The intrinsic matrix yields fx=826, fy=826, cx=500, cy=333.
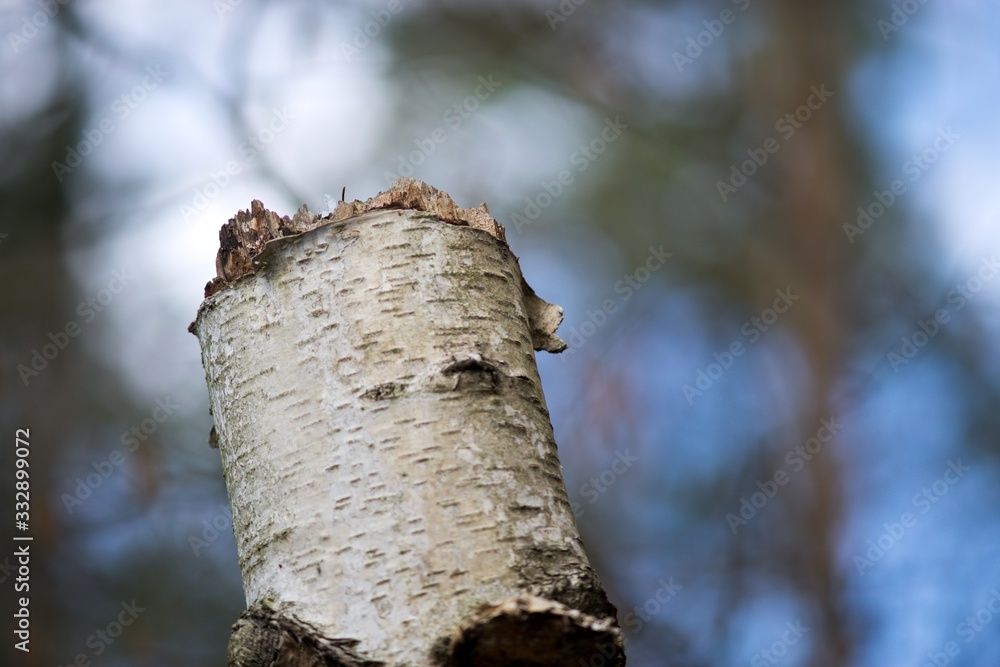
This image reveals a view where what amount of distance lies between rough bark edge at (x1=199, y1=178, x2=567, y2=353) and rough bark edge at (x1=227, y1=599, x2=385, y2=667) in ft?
1.52

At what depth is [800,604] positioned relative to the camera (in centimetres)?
471

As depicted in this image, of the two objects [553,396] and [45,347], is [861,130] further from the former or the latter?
[45,347]

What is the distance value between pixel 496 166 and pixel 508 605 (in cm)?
484

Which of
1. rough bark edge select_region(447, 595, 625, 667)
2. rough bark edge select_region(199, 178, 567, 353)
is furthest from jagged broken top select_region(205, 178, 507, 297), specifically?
rough bark edge select_region(447, 595, 625, 667)

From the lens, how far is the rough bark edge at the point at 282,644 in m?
0.94

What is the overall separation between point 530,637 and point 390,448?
0.28 meters

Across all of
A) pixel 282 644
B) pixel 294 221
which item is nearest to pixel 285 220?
pixel 294 221

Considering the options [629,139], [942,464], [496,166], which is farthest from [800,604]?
[629,139]

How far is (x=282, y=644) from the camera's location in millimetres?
969

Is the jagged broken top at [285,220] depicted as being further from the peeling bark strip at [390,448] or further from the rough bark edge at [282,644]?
the rough bark edge at [282,644]

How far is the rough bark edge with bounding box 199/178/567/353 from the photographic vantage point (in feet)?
3.83

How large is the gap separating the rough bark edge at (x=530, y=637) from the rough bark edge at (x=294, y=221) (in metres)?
0.55

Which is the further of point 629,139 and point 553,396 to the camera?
point 629,139

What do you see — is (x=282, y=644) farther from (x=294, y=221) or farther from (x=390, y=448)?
(x=294, y=221)
